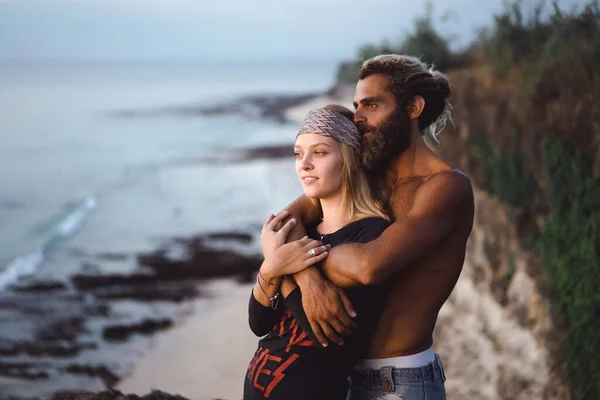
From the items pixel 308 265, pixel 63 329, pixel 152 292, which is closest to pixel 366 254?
pixel 308 265

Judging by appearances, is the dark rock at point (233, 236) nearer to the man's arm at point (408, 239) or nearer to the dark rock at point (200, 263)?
the dark rock at point (200, 263)

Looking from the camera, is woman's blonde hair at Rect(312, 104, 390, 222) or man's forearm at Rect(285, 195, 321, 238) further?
man's forearm at Rect(285, 195, 321, 238)

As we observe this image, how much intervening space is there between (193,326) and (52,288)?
4.77 metres

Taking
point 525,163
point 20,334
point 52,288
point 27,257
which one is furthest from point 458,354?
point 27,257

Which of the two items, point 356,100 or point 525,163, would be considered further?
point 525,163

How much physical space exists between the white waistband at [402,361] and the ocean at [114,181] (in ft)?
50.2

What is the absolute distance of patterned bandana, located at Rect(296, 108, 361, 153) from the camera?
9.95 feet

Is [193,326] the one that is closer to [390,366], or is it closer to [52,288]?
[52,288]

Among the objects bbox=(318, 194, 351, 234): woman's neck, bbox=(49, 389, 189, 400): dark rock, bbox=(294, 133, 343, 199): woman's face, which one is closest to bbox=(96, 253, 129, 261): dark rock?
bbox=(49, 389, 189, 400): dark rock

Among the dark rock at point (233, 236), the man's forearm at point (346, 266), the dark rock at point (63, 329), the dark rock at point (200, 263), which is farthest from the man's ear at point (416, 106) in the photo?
the dark rock at point (233, 236)

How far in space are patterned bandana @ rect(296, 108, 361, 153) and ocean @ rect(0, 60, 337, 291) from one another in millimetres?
15312

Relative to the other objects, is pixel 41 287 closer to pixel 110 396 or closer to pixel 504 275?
pixel 504 275

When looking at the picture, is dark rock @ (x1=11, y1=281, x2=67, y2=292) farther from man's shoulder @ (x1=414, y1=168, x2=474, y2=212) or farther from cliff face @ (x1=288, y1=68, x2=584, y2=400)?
man's shoulder @ (x1=414, y1=168, x2=474, y2=212)

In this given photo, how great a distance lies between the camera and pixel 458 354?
8664 mm
